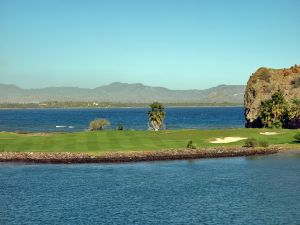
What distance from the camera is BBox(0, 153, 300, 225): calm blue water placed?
41.3 meters

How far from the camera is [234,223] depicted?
3894 cm

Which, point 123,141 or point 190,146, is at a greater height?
point 123,141

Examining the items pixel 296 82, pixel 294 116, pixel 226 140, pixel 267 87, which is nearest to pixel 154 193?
pixel 226 140

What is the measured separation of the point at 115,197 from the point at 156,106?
2689 inches

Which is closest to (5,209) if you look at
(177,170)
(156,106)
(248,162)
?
(177,170)

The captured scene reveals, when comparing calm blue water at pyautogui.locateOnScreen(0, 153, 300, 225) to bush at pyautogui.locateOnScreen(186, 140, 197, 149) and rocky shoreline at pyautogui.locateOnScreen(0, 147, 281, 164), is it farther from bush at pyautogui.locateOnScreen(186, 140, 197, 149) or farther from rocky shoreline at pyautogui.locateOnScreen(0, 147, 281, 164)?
bush at pyautogui.locateOnScreen(186, 140, 197, 149)

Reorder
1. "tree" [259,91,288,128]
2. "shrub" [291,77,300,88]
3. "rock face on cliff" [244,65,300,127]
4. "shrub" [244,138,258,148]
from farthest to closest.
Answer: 1. "shrub" [291,77,300,88]
2. "rock face on cliff" [244,65,300,127]
3. "tree" [259,91,288,128]
4. "shrub" [244,138,258,148]

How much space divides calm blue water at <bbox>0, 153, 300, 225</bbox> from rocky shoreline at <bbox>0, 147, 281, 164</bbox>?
3512 millimetres

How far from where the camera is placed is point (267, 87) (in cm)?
13812

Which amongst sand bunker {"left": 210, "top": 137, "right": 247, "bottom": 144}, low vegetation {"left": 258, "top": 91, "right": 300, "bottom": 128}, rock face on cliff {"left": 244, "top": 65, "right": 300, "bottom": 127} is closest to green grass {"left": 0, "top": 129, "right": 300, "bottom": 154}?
sand bunker {"left": 210, "top": 137, "right": 247, "bottom": 144}

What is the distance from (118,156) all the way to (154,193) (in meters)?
25.9

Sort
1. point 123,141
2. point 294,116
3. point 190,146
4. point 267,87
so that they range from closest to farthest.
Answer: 1. point 190,146
2. point 123,141
3. point 294,116
4. point 267,87

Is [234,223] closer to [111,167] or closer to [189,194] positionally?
[189,194]

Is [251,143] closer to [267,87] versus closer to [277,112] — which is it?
[277,112]
